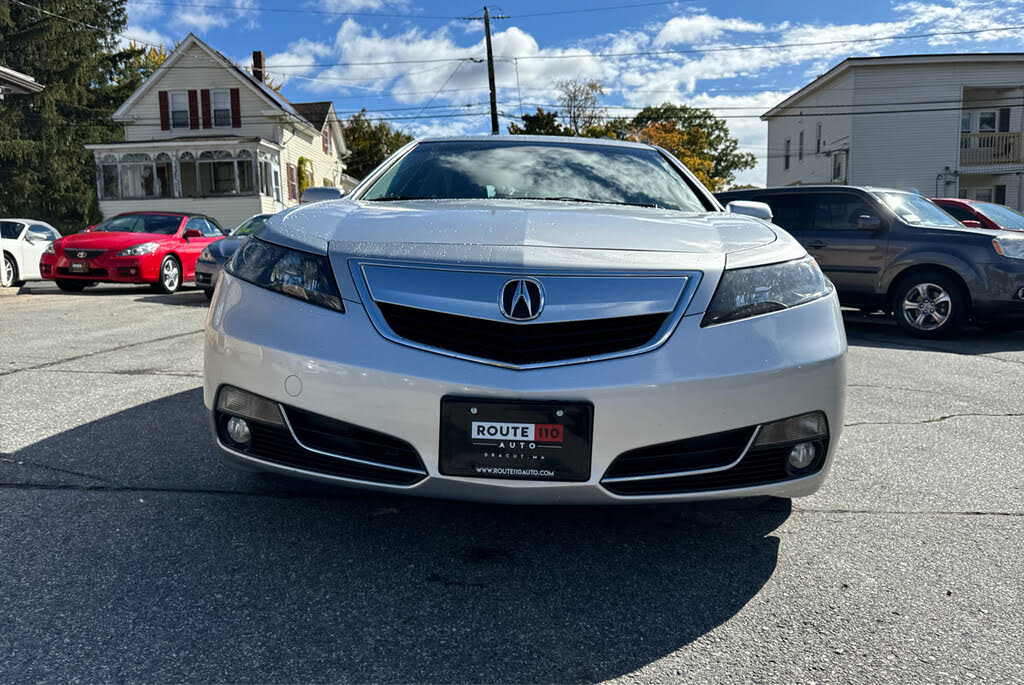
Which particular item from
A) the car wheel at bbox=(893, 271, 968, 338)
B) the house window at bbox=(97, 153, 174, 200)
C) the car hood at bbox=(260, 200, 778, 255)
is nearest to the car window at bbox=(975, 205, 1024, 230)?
the car wheel at bbox=(893, 271, 968, 338)

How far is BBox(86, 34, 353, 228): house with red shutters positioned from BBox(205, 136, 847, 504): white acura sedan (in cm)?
3306

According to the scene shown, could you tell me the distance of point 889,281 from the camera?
879 centimetres

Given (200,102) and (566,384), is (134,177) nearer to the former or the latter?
(200,102)

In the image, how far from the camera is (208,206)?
3406cm

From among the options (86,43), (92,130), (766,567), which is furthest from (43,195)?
(766,567)

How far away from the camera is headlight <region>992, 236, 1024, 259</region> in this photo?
8.24 metres

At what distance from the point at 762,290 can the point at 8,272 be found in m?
14.6

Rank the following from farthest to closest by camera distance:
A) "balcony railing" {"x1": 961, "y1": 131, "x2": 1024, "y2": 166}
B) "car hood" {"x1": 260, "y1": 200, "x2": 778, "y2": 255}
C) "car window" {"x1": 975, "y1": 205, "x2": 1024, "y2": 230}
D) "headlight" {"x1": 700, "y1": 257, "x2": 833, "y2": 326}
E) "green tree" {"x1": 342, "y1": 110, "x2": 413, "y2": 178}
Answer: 1. "green tree" {"x1": 342, "y1": 110, "x2": 413, "y2": 178}
2. "balcony railing" {"x1": 961, "y1": 131, "x2": 1024, "y2": 166}
3. "car window" {"x1": 975, "y1": 205, "x2": 1024, "y2": 230}
4. "car hood" {"x1": 260, "y1": 200, "x2": 778, "y2": 255}
5. "headlight" {"x1": 700, "y1": 257, "x2": 833, "y2": 326}

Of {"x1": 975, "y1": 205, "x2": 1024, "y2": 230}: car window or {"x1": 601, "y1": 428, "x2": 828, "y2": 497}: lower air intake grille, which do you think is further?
{"x1": 975, "y1": 205, "x2": 1024, "y2": 230}: car window

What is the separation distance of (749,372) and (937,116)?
34322 mm

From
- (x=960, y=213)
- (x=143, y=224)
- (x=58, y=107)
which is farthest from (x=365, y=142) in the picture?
(x=960, y=213)

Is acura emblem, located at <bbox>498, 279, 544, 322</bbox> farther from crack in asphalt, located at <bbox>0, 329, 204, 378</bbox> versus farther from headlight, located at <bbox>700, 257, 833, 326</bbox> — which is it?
crack in asphalt, located at <bbox>0, 329, 204, 378</bbox>

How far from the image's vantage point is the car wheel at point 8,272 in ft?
44.4

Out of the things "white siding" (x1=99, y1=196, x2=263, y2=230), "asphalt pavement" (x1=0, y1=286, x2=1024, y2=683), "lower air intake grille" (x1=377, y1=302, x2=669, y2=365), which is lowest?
"asphalt pavement" (x1=0, y1=286, x2=1024, y2=683)
